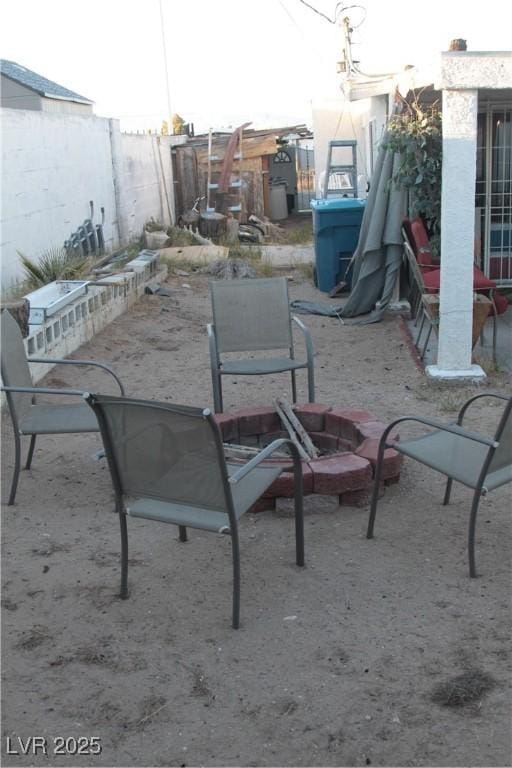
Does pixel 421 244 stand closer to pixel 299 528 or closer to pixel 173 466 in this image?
pixel 299 528

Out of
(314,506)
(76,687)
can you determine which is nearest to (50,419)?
(314,506)

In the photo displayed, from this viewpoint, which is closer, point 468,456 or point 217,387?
point 468,456

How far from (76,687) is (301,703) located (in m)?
0.73

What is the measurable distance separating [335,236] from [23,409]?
6.49 m

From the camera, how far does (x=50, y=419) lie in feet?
14.9

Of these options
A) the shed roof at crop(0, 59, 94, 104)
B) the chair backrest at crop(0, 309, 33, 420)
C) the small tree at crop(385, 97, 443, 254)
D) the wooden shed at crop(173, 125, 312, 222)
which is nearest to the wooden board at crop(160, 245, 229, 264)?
the wooden shed at crop(173, 125, 312, 222)

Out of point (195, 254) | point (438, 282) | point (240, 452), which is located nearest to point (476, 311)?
point (438, 282)

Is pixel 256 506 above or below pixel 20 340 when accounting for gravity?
below

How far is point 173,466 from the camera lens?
317 centimetres

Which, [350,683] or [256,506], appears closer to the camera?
[350,683]

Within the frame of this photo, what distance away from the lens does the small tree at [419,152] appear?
24.6ft

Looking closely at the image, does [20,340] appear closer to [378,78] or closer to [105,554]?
[105,554]

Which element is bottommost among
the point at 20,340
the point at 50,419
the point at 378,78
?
the point at 50,419

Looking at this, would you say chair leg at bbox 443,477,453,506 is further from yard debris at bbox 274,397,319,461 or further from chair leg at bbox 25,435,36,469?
chair leg at bbox 25,435,36,469
